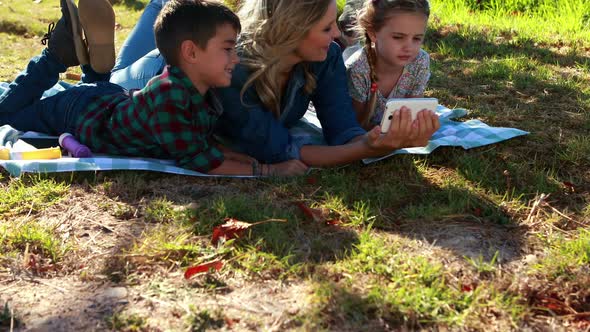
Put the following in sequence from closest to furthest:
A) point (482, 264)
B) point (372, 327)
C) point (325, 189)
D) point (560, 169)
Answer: point (372, 327), point (482, 264), point (325, 189), point (560, 169)

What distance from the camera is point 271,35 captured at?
3.19 m

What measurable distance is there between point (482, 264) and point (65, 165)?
199cm

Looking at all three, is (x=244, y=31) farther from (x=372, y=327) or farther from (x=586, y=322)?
(x=586, y=322)

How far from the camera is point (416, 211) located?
281 centimetres

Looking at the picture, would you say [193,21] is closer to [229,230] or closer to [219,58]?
[219,58]

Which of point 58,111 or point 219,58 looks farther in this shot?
point 58,111

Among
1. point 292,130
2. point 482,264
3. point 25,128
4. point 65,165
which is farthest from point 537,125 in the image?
point 25,128

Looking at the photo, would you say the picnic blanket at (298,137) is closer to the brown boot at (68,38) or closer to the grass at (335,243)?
the grass at (335,243)

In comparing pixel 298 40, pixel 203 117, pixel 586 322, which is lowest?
pixel 586 322

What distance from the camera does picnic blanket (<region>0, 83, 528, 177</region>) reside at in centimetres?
319

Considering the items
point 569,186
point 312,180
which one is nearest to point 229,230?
point 312,180

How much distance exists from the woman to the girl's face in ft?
0.93

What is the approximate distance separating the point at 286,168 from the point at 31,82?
5.37ft

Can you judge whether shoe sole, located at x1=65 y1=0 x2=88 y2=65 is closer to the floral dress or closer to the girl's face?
the floral dress
